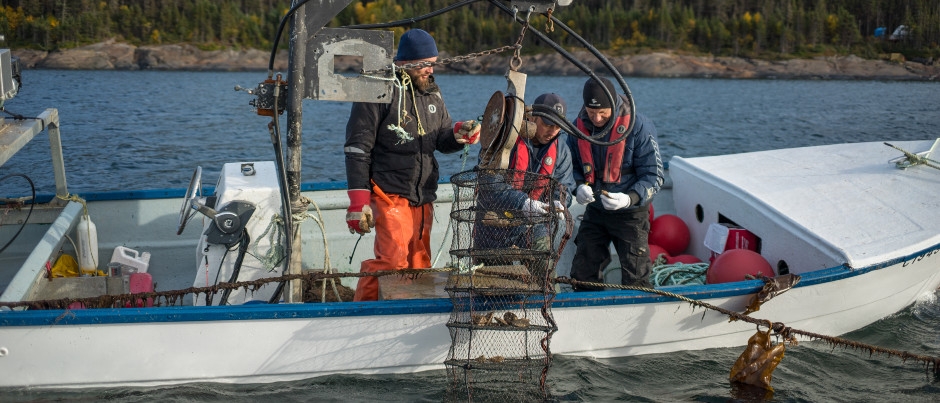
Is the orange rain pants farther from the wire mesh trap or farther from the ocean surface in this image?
the ocean surface

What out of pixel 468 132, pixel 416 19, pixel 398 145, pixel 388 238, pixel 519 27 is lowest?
pixel 519 27

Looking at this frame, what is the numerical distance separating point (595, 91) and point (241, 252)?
2.57 metres

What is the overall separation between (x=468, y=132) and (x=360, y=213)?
2.75 ft

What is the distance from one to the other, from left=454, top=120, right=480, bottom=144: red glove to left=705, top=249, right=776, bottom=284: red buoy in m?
2.17

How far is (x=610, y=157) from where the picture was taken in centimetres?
611

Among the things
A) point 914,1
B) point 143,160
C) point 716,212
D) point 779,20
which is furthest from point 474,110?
point 914,1

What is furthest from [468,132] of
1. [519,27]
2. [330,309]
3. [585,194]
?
[519,27]

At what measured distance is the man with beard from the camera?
575 cm

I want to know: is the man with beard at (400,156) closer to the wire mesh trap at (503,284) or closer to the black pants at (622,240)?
the wire mesh trap at (503,284)

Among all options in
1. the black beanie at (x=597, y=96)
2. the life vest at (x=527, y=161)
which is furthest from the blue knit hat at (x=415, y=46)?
the black beanie at (x=597, y=96)

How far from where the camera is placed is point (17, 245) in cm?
715

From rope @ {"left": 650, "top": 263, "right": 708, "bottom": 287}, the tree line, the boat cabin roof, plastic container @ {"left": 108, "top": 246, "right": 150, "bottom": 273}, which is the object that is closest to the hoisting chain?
rope @ {"left": 650, "top": 263, "right": 708, "bottom": 287}

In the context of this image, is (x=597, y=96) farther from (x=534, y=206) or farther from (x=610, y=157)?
(x=534, y=206)

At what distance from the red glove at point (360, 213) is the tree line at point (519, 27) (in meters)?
75.2
